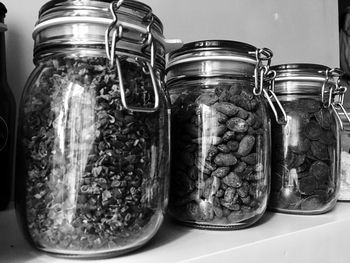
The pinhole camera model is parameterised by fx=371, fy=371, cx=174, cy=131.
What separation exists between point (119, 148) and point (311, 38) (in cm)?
81

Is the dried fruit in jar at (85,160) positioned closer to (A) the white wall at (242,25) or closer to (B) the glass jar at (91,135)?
(B) the glass jar at (91,135)

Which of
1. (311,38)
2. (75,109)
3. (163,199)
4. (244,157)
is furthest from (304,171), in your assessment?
(311,38)

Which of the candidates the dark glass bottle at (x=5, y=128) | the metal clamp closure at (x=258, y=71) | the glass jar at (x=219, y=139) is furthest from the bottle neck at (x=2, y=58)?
the metal clamp closure at (x=258, y=71)

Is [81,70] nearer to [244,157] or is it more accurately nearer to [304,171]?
[244,157]

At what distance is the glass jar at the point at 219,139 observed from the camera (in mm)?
463

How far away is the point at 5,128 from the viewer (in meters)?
0.48

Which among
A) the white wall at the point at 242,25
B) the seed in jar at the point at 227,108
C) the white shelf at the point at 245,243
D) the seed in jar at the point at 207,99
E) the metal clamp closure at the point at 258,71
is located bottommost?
the white shelf at the point at 245,243

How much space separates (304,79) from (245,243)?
0.98 ft

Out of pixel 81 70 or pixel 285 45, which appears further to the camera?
pixel 285 45

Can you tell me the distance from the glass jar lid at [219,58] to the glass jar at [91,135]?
0.38 ft

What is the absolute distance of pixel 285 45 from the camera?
0.92 meters

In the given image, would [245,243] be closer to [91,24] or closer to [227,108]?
[227,108]

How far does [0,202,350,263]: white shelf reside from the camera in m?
0.38

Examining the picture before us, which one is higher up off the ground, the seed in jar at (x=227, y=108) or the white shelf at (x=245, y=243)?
the seed in jar at (x=227, y=108)
